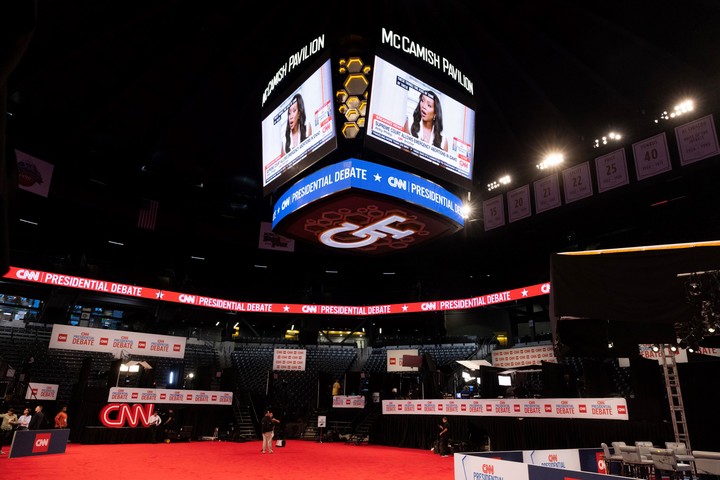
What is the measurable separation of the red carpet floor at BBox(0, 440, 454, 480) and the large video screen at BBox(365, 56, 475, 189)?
7956 mm

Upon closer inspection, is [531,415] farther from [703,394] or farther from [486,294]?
[486,294]

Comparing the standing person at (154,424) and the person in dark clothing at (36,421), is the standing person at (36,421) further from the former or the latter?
the standing person at (154,424)

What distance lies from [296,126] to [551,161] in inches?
707

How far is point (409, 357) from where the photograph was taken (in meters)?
23.6

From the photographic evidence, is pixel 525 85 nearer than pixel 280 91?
No

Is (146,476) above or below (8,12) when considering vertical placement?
below

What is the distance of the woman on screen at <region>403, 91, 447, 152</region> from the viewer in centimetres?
1031

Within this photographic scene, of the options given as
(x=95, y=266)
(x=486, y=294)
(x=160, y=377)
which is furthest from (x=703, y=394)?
(x=95, y=266)

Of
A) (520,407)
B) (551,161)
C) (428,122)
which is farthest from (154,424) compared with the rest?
(551,161)

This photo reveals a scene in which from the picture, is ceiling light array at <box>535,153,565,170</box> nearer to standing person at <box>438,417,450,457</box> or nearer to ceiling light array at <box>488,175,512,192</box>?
ceiling light array at <box>488,175,512,192</box>

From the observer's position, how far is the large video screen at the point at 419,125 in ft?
31.9

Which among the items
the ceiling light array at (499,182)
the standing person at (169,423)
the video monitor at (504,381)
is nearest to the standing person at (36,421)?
the standing person at (169,423)

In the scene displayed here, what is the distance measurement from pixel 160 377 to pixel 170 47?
917 inches

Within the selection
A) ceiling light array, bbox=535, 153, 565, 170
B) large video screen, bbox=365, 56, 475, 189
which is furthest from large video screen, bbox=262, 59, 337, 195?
ceiling light array, bbox=535, 153, 565, 170
